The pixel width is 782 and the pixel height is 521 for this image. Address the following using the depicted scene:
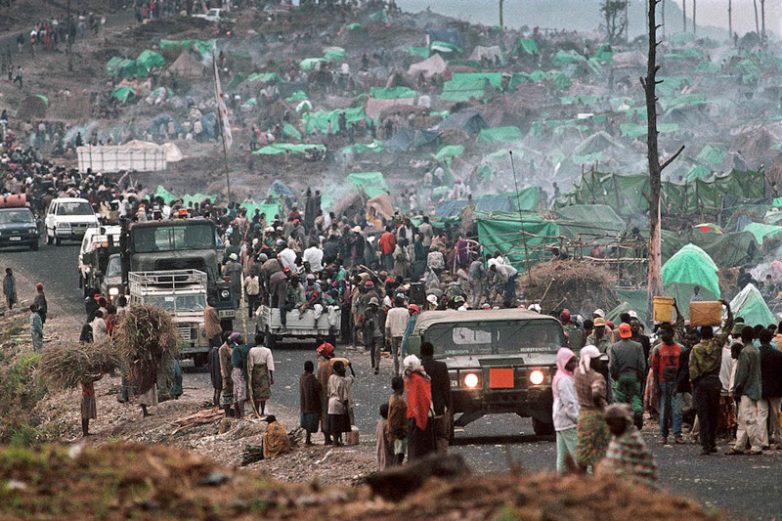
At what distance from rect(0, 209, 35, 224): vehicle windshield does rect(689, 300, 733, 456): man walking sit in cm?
3354

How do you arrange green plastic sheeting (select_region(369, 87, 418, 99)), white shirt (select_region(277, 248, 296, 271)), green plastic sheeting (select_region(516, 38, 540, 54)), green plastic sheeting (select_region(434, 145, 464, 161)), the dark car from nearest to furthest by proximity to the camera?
white shirt (select_region(277, 248, 296, 271)) < the dark car < green plastic sheeting (select_region(434, 145, 464, 161)) < green plastic sheeting (select_region(369, 87, 418, 99)) < green plastic sheeting (select_region(516, 38, 540, 54))

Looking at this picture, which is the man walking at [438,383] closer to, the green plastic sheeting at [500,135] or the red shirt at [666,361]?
the red shirt at [666,361]

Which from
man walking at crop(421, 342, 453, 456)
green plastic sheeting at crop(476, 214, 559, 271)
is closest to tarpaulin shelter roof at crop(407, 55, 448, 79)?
green plastic sheeting at crop(476, 214, 559, 271)

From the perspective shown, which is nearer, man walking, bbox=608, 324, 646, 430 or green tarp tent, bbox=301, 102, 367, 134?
man walking, bbox=608, 324, 646, 430

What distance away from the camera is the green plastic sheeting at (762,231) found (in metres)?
36.9

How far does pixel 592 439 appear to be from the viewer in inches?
476

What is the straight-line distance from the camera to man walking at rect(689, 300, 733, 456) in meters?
16.3

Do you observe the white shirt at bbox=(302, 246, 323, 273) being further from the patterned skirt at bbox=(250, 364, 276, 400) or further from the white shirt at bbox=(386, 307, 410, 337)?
the patterned skirt at bbox=(250, 364, 276, 400)

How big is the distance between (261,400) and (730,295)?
15.0 m

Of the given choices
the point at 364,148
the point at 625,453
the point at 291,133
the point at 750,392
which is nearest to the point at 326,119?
the point at 291,133

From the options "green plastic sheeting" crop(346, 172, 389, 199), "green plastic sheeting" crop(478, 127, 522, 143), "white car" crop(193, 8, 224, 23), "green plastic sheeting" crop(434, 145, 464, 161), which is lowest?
"green plastic sheeting" crop(346, 172, 389, 199)

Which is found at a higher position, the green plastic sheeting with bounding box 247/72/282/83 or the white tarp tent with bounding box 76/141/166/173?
the green plastic sheeting with bounding box 247/72/282/83

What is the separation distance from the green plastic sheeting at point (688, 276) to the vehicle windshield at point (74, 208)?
21.1m

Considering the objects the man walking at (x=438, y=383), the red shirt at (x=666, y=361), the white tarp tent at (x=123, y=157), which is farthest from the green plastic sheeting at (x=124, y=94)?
the man walking at (x=438, y=383)
